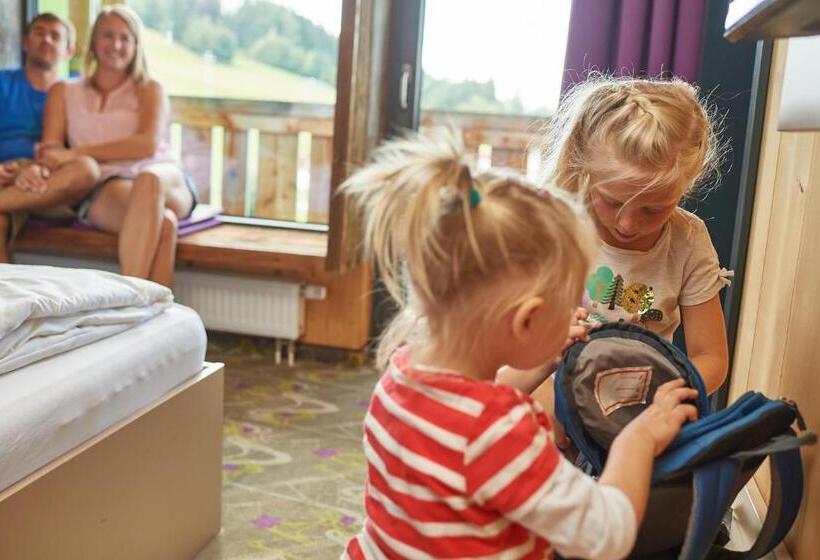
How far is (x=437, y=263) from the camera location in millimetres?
841

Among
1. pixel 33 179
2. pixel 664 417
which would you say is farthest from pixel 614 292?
pixel 33 179

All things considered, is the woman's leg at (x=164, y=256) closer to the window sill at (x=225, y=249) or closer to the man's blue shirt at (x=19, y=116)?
the window sill at (x=225, y=249)

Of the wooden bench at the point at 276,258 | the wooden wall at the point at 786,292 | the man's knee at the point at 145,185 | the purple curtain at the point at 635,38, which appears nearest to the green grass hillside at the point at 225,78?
the wooden bench at the point at 276,258

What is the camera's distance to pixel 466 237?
832mm

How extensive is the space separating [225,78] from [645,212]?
2.63 metres

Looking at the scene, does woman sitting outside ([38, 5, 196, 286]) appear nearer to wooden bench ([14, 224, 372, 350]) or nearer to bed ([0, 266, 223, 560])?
wooden bench ([14, 224, 372, 350])

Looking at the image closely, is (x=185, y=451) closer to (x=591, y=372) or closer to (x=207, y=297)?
(x=591, y=372)

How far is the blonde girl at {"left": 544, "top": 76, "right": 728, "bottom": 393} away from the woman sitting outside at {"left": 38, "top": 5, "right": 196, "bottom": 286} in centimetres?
191

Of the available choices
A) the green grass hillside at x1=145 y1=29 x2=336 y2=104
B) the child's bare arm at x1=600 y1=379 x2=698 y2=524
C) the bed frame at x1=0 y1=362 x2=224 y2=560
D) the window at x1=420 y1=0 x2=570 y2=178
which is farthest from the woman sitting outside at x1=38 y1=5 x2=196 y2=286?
the child's bare arm at x1=600 y1=379 x2=698 y2=524

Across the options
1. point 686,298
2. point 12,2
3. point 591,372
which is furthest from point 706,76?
point 12,2

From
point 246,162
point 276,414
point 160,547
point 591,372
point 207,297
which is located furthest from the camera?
point 246,162

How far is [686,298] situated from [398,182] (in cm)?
62

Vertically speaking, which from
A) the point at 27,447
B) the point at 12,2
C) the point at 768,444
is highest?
the point at 12,2

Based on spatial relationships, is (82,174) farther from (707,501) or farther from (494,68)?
(707,501)
